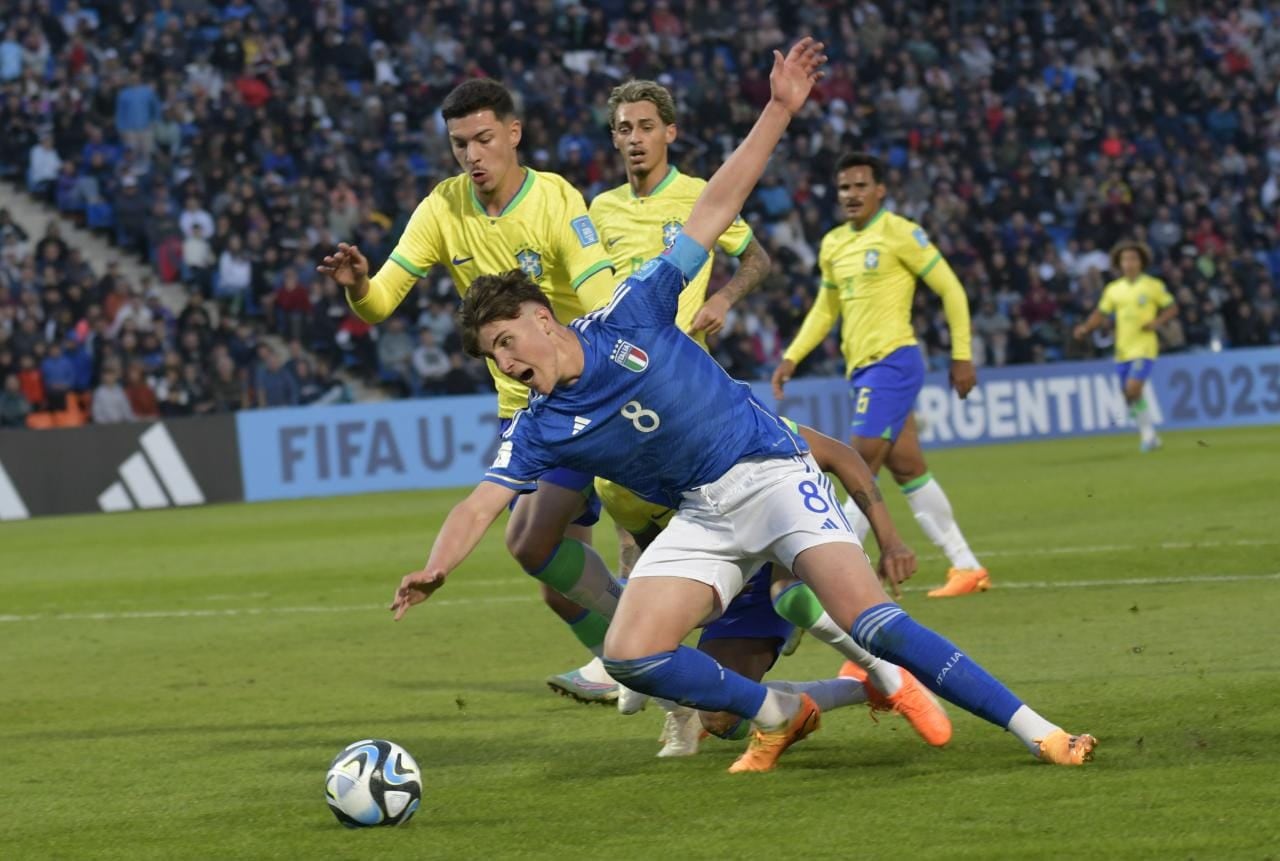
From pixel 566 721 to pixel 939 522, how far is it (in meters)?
4.58

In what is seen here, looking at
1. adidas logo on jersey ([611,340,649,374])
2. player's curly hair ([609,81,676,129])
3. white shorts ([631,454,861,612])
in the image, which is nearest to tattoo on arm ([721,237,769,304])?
player's curly hair ([609,81,676,129])

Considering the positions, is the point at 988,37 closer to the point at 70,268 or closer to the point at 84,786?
the point at 70,268

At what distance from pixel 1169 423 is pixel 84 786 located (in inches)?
954

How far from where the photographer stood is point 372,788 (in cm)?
614

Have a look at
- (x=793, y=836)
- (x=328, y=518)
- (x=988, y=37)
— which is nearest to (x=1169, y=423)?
(x=988, y=37)

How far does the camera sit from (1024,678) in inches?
334

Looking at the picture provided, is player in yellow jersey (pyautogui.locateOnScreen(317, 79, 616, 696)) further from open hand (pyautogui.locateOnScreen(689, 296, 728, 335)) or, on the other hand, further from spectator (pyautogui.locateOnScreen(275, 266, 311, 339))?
spectator (pyautogui.locateOnScreen(275, 266, 311, 339))

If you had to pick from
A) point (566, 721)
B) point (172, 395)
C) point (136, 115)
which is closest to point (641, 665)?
point (566, 721)

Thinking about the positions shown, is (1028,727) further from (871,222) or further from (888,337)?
(871,222)

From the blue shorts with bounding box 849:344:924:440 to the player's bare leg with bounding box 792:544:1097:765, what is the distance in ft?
19.4

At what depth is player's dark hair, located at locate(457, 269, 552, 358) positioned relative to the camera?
6.16 m

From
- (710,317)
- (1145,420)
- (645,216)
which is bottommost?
(1145,420)

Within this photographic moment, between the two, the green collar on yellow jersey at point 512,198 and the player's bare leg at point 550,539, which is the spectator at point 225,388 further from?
the player's bare leg at point 550,539

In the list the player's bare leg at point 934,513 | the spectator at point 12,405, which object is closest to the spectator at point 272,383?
the spectator at point 12,405
